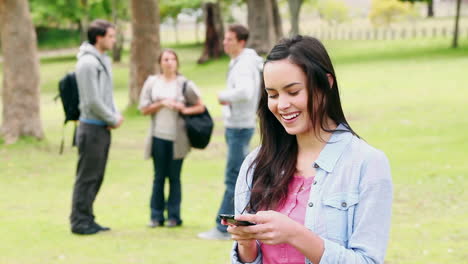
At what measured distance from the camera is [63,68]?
47344 millimetres

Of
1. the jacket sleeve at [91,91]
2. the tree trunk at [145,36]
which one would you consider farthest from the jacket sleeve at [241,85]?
the tree trunk at [145,36]

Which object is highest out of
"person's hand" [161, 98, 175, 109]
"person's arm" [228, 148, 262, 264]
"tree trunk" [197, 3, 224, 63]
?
"person's arm" [228, 148, 262, 264]

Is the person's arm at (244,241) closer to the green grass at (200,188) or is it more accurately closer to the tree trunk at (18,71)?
the green grass at (200,188)

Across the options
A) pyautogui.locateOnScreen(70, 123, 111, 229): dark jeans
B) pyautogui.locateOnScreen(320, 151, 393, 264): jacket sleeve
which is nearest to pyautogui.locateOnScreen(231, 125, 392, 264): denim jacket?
pyautogui.locateOnScreen(320, 151, 393, 264): jacket sleeve

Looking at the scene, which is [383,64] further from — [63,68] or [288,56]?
[288,56]

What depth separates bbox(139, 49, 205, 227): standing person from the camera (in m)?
8.93

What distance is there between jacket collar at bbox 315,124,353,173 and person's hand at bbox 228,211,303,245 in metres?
0.32

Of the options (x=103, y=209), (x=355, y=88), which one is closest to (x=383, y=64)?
(x=355, y=88)

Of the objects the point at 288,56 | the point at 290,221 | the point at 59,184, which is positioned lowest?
the point at 59,184

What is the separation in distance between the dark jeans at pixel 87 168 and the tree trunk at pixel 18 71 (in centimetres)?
798

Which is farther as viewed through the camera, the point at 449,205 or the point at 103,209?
the point at 103,209

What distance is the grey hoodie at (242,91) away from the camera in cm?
837

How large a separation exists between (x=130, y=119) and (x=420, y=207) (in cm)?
1327

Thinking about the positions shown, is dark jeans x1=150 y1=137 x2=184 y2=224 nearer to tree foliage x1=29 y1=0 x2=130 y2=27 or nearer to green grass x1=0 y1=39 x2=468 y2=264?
green grass x1=0 y1=39 x2=468 y2=264
